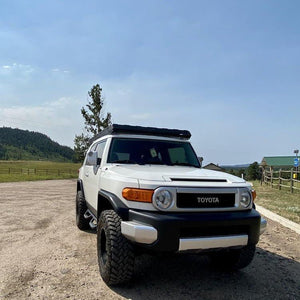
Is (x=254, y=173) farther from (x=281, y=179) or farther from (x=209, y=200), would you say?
(x=209, y=200)

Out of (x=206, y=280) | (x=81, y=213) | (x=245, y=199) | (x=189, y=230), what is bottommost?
(x=206, y=280)

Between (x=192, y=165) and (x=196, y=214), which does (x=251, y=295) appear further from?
(x=192, y=165)

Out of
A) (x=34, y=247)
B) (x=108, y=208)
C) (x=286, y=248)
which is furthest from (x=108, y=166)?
(x=286, y=248)

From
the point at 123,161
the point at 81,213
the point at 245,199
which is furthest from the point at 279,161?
the point at 245,199

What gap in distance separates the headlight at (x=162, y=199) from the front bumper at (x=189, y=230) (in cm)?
10

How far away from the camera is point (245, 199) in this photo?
341 centimetres

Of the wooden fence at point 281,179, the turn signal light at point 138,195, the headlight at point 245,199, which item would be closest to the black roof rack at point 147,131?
the turn signal light at point 138,195

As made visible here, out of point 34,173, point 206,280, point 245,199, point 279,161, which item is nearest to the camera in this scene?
point 245,199

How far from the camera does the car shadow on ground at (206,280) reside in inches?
129

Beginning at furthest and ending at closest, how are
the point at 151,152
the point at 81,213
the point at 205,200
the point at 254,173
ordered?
the point at 254,173 < the point at 81,213 < the point at 151,152 < the point at 205,200

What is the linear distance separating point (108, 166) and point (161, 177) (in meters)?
1.19

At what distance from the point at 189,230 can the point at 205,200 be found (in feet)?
1.29

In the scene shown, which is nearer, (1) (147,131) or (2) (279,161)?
(1) (147,131)

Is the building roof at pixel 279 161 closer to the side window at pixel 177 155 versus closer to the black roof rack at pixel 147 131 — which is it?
the black roof rack at pixel 147 131
